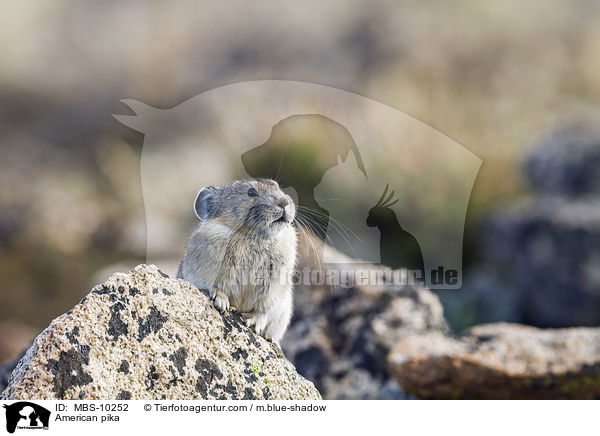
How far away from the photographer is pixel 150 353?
1.70 meters

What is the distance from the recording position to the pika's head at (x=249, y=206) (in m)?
2.10

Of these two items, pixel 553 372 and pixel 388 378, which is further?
pixel 388 378

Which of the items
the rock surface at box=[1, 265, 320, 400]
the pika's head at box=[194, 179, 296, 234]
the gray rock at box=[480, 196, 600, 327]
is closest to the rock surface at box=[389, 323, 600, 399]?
the rock surface at box=[1, 265, 320, 400]

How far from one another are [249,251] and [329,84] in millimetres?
2651

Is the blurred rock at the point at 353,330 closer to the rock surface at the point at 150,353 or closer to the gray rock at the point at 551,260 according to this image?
the rock surface at the point at 150,353

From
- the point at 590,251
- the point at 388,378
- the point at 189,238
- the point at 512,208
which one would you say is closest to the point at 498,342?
the point at 388,378

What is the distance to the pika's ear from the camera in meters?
2.23

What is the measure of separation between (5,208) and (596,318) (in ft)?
14.1

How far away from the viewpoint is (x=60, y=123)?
17.7ft

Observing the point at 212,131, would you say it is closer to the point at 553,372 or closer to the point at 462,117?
the point at 462,117

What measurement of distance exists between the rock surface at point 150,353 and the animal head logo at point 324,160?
3.07ft

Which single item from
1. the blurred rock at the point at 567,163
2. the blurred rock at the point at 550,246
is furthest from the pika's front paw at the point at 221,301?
the blurred rock at the point at 567,163
